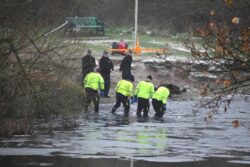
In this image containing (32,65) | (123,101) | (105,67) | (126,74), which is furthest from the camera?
(126,74)

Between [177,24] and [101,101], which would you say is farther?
[177,24]

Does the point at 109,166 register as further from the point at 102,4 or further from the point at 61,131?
the point at 102,4

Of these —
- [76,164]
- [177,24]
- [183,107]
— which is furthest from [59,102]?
[177,24]

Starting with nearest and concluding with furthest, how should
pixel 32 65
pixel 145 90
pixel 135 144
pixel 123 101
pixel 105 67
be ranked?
pixel 135 144 < pixel 32 65 < pixel 145 90 < pixel 123 101 < pixel 105 67

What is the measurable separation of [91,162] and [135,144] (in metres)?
4.46

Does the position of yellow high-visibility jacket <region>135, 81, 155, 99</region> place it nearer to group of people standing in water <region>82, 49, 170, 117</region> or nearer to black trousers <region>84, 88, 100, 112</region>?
group of people standing in water <region>82, 49, 170, 117</region>

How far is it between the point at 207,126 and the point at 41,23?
8.35 metres

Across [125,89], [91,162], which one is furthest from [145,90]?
[91,162]

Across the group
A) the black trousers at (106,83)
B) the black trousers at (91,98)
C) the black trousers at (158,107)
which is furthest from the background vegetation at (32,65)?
the black trousers at (106,83)

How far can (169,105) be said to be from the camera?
39.7 metres

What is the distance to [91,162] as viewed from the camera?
61.7 feet

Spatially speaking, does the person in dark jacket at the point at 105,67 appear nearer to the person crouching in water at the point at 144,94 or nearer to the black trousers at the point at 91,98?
the black trousers at the point at 91,98

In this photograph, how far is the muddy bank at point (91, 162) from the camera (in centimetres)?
1836

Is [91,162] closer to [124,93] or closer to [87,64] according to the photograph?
[124,93]
